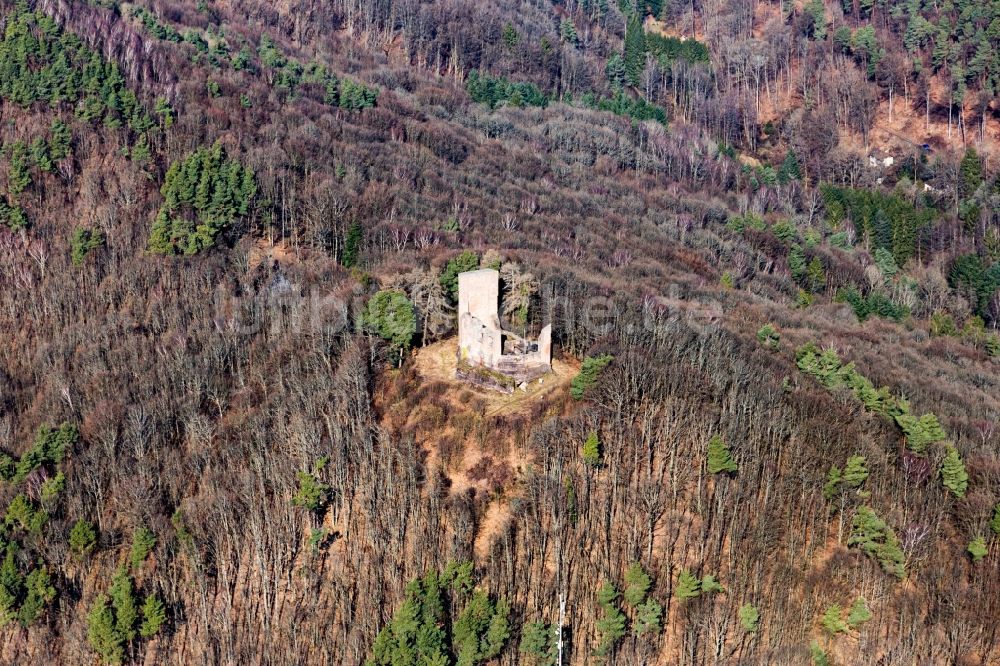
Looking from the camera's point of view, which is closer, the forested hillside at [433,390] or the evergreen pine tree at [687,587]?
the evergreen pine tree at [687,587]

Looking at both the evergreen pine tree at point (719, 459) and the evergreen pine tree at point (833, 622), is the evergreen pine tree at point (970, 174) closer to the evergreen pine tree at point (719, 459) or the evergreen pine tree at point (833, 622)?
the evergreen pine tree at point (719, 459)

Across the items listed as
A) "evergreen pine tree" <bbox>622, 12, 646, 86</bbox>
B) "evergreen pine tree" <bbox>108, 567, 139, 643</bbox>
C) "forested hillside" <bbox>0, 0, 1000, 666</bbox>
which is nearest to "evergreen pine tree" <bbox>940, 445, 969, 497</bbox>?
"forested hillside" <bbox>0, 0, 1000, 666</bbox>

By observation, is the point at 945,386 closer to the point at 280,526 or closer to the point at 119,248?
the point at 280,526

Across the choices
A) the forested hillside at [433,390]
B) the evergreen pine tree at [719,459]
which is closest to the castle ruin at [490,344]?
the forested hillside at [433,390]

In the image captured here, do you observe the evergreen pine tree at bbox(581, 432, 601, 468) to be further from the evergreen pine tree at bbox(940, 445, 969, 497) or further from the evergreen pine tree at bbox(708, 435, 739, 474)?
the evergreen pine tree at bbox(940, 445, 969, 497)

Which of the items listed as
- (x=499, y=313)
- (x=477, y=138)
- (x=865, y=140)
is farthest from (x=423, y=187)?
(x=865, y=140)

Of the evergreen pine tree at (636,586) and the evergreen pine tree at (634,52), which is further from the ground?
the evergreen pine tree at (634,52)

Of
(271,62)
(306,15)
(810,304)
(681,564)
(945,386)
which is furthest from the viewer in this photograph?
(306,15)
